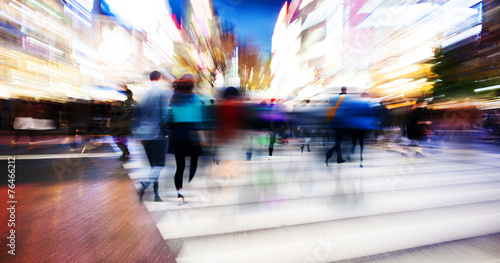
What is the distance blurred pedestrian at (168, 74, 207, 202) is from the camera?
3199mm

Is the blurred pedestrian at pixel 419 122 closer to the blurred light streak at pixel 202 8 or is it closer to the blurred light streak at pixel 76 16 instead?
the blurred light streak at pixel 76 16

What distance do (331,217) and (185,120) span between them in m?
2.24

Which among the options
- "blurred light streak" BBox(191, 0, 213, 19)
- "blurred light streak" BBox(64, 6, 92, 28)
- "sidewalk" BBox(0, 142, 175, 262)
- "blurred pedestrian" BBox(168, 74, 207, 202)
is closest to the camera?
"sidewalk" BBox(0, 142, 175, 262)

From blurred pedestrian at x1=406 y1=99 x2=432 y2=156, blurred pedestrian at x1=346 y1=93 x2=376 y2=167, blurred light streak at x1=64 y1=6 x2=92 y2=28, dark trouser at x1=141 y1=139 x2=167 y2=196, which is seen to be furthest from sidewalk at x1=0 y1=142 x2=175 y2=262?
blurred light streak at x1=64 y1=6 x2=92 y2=28

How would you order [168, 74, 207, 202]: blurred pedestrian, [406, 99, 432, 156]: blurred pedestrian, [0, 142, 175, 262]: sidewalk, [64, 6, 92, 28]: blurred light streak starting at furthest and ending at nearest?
1. [64, 6, 92, 28]: blurred light streak
2. [406, 99, 432, 156]: blurred pedestrian
3. [168, 74, 207, 202]: blurred pedestrian
4. [0, 142, 175, 262]: sidewalk

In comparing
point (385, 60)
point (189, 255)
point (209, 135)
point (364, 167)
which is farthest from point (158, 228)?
point (385, 60)

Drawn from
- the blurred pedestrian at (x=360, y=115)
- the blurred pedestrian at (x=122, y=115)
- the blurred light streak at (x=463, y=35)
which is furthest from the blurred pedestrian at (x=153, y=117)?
the blurred light streak at (x=463, y=35)

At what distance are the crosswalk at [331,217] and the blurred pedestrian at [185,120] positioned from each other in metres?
0.53

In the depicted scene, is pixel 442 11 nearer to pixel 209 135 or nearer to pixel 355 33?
pixel 355 33

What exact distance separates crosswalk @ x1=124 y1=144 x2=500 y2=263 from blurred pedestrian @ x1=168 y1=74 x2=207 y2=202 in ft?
1.75

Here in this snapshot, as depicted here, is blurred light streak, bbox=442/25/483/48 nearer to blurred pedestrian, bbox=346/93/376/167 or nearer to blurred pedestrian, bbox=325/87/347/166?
blurred pedestrian, bbox=346/93/376/167

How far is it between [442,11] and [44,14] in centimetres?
5485

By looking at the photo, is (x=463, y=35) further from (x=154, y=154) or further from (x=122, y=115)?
(x=154, y=154)

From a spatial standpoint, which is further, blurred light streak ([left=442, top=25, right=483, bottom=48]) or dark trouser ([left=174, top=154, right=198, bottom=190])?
blurred light streak ([left=442, top=25, right=483, bottom=48])
